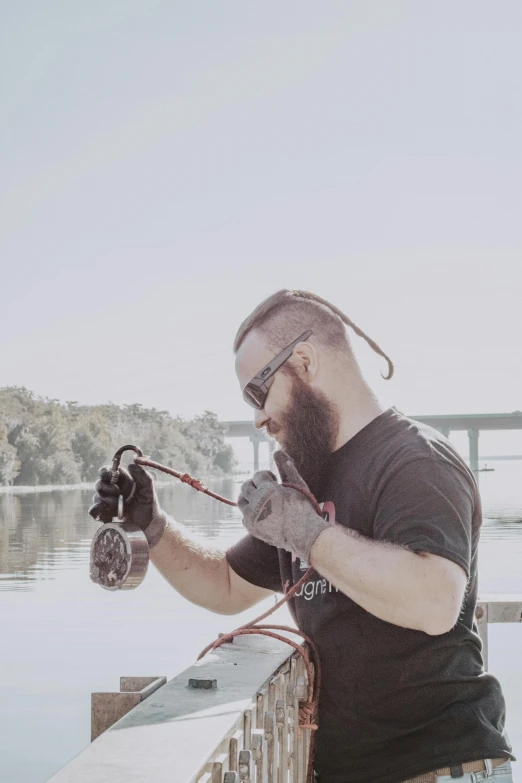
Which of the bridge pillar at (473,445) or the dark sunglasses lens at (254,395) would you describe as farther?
the bridge pillar at (473,445)

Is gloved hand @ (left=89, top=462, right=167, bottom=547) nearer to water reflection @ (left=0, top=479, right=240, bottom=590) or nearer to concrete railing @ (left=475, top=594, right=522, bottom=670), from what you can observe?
concrete railing @ (left=475, top=594, right=522, bottom=670)

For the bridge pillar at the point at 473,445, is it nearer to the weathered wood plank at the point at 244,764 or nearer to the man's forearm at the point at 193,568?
the man's forearm at the point at 193,568

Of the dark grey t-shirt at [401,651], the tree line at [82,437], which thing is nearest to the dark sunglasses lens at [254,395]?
the dark grey t-shirt at [401,651]

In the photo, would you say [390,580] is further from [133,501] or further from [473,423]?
[473,423]

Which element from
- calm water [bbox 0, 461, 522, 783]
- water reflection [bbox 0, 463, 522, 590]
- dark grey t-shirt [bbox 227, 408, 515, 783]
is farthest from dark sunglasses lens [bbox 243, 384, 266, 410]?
water reflection [bbox 0, 463, 522, 590]

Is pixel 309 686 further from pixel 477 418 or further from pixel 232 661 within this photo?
pixel 477 418

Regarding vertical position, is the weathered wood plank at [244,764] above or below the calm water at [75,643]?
above

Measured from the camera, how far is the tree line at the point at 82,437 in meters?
71.7

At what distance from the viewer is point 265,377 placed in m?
2.29

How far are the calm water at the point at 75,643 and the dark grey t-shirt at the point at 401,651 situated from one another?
428cm

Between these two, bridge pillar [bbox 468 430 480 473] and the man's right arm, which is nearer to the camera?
the man's right arm

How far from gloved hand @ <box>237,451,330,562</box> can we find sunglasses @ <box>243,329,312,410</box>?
0.28 meters

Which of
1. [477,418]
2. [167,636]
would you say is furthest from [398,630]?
[477,418]

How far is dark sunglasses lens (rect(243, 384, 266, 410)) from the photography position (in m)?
2.31
